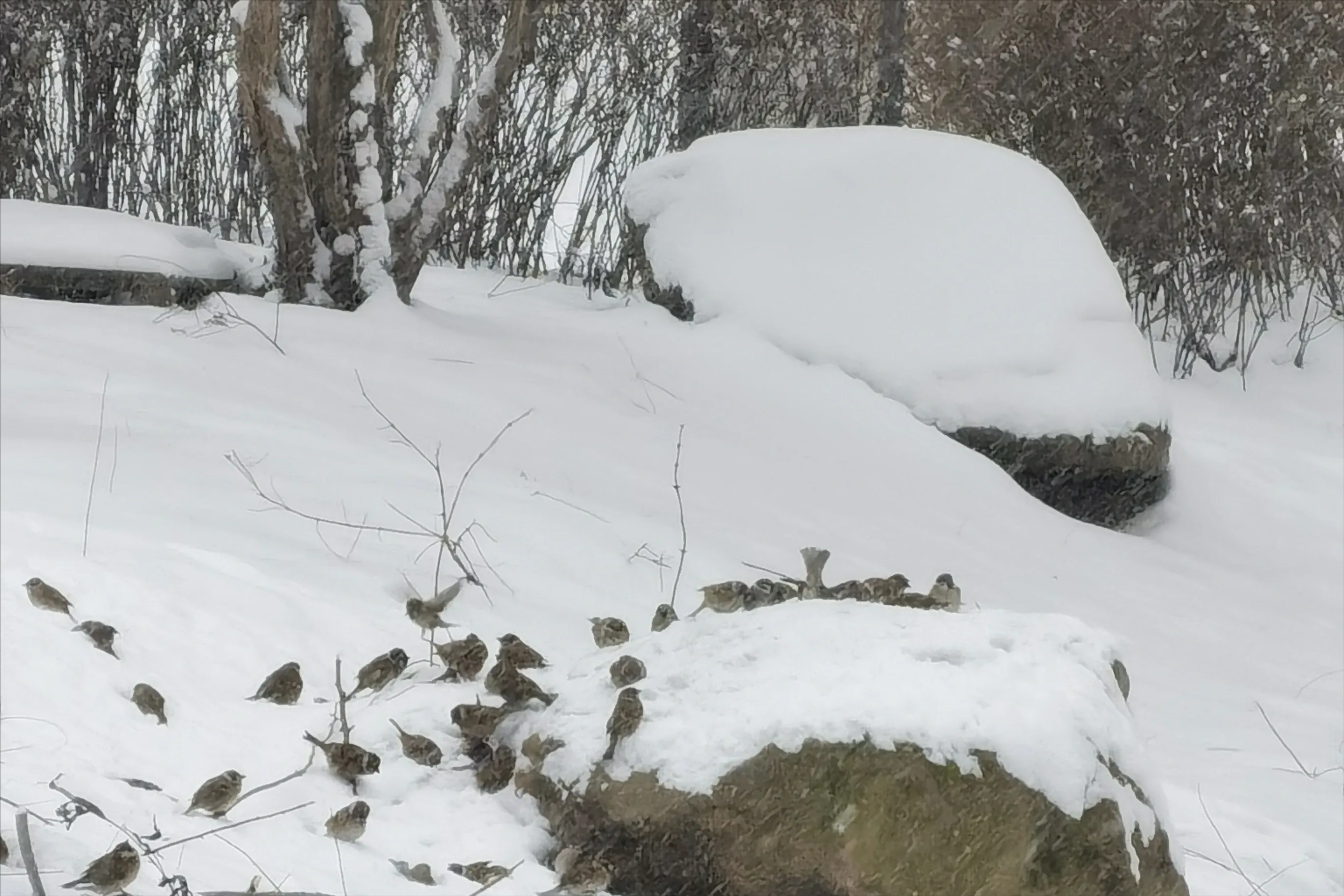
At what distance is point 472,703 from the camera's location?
7.06 feet

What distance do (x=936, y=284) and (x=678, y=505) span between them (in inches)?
65.5

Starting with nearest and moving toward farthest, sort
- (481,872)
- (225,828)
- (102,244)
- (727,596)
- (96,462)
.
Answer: (225,828) → (481,872) → (727,596) → (96,462) → (102,244)

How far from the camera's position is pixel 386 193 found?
219 inches

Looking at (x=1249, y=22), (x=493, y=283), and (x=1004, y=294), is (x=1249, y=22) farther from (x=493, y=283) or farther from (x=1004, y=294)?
(x=493, y=283)

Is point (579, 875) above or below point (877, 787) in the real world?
below

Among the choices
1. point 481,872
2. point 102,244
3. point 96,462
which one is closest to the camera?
point 481,872

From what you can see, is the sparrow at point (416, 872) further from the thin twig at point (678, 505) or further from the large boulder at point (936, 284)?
the large boulder at point (936, 284)

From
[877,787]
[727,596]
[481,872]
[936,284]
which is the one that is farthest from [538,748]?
[936,284]

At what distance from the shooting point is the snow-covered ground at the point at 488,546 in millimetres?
1839

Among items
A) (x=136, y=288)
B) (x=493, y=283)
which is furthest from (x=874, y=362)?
(x=136, y=288)

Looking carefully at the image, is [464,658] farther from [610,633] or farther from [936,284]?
[936,284]

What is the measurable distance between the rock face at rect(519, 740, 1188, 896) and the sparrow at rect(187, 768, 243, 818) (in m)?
0.53

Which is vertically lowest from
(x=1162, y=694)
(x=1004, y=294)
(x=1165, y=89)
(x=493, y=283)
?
(x=1162, y=694)

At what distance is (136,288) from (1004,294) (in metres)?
2.98
